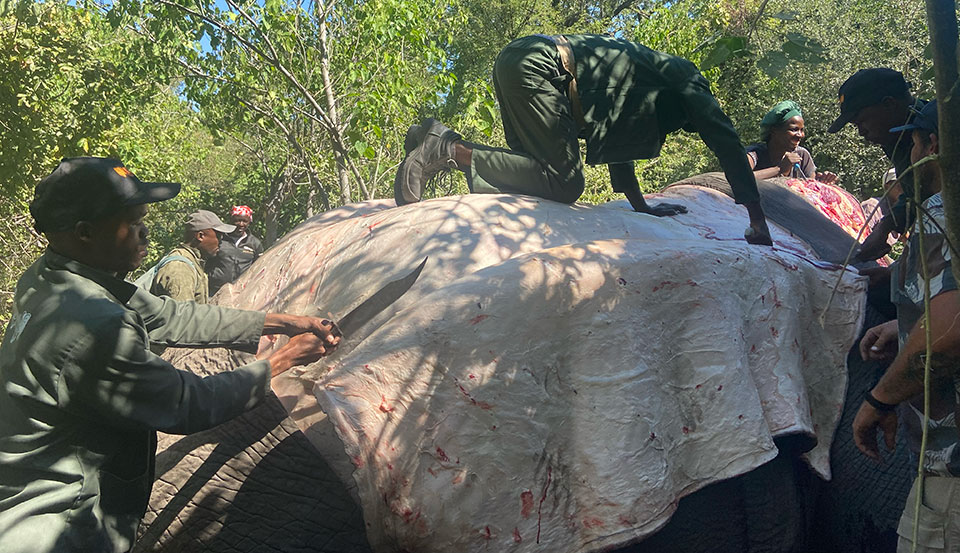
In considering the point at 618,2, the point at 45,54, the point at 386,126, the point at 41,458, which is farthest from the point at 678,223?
the point at 618,2

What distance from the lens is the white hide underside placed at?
7.61 feet

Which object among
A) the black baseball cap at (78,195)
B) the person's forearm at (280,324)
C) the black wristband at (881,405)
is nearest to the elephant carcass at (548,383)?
the person's forearm at (280,324)

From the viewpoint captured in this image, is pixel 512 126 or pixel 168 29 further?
pixel 168 29

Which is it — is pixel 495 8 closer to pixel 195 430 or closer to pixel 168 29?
pixel 168 29

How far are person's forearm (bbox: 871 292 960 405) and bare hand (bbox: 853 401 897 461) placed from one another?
0.07 metres

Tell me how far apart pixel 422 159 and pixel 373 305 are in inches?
45.7

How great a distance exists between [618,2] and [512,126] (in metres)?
20.3

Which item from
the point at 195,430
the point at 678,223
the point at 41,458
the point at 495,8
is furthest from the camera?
the point at 495,8

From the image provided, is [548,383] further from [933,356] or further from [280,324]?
[933,356]

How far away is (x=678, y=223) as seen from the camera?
353cm

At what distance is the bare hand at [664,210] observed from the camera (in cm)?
369

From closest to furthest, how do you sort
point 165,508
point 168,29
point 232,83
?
point 165,508
point 168,29
point 232,83

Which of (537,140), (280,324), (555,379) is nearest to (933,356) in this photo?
(555,379)

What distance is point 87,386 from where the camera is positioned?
2014 millimetres
